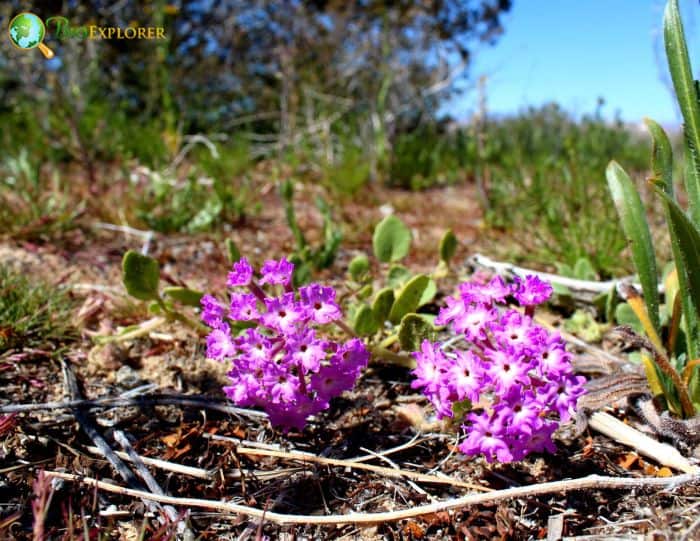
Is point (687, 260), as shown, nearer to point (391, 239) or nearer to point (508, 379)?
point (508, 379)

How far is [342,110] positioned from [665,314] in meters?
5.16

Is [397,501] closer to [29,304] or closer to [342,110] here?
[29,304]

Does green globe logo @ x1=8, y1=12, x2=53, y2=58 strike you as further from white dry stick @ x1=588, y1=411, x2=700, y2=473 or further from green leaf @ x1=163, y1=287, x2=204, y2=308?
white dry stick @ x1=588, y1=411, x2=700, y2=473

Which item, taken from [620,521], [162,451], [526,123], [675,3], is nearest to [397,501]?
[620,521]

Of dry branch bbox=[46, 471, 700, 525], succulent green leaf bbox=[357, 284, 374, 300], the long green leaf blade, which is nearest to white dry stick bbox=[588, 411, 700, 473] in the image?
dry branch bbox=[46, 471, 700, 525]

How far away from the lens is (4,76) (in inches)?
297

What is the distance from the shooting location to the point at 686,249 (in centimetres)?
153

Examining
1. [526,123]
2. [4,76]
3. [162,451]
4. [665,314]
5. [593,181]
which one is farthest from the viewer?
[526,123]

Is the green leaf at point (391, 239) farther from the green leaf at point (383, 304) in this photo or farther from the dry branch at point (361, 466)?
the dry branch at point (361, 466)

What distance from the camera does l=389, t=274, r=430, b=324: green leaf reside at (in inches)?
74.8

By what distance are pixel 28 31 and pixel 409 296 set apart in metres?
3.41

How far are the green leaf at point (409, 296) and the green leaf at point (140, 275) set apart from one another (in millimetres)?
826

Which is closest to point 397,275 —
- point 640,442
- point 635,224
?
point 635,224

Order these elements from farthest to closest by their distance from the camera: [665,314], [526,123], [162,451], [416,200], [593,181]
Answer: [526,123] < [416,200] < [593,181] < [665,314] < [162,451]
